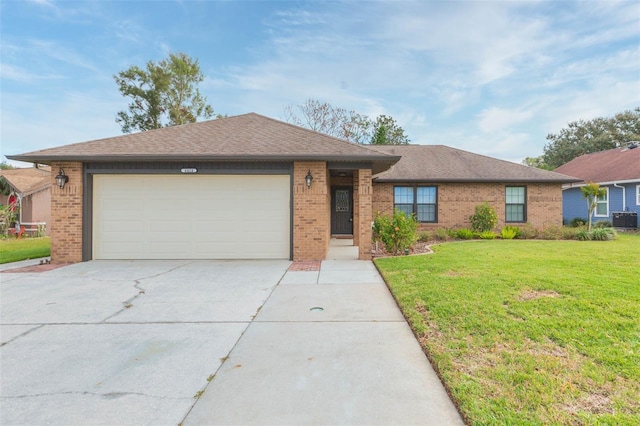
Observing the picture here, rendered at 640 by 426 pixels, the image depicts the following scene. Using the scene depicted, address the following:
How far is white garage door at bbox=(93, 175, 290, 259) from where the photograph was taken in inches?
336

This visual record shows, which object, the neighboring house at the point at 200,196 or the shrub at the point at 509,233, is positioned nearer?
the neighboring house at the point at 200,196

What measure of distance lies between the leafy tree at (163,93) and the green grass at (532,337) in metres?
28.4

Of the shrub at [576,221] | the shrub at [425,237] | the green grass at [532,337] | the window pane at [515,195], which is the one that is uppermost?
the window pane at [515,195]

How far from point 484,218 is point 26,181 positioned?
26.4 m

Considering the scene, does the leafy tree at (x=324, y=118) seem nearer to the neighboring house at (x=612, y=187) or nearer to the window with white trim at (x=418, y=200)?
the window with white trim at (x=418, y=200)

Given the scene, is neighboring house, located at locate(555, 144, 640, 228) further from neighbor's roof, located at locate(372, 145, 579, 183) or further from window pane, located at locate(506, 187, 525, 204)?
window pane, located at locate(506, 187, 525, 204)

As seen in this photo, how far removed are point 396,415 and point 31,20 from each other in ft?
59.1

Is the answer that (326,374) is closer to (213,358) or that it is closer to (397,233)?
(213,358)

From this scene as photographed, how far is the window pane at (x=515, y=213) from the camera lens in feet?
44.3

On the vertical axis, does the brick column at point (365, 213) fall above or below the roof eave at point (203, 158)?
below

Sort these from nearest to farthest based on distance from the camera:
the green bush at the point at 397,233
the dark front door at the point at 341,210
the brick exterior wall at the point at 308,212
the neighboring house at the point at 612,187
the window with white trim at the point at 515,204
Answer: the brick exterior wall at the point at 308,212 → the green bush at the point at 397,233 → the window with white trim at the point at 515,204 → the dark front door at the point at 341,210 → the neighboring house at the point at 612,187

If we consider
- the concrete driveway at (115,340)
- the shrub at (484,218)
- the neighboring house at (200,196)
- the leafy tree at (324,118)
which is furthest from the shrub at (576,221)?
the concrete driveway at (115,340)

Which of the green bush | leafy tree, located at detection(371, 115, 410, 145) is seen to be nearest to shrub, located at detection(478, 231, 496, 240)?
the green bush

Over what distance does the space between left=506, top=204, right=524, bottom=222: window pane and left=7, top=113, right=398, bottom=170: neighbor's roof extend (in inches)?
319
